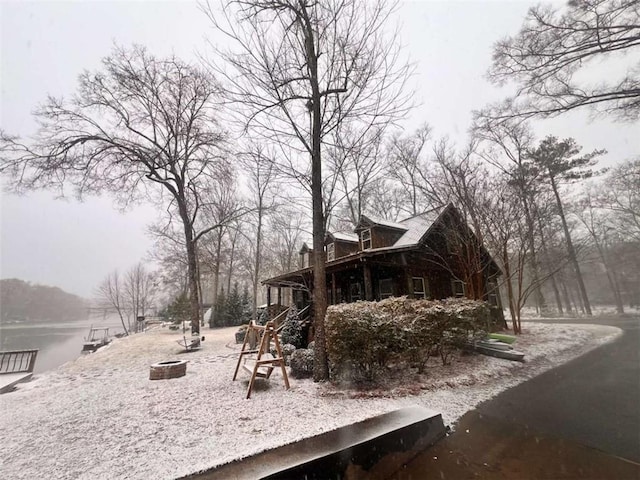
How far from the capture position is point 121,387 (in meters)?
5.93

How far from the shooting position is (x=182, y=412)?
4.38 meters

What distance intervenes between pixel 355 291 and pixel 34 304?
7773 cm

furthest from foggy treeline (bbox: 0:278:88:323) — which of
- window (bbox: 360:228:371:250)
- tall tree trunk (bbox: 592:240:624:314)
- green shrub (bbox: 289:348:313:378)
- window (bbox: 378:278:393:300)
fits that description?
tall tree trunk (bbox: 592:240:624:314)

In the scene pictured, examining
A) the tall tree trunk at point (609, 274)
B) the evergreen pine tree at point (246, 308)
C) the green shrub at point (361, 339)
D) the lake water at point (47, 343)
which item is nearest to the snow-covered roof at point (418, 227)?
the green shrub at point (361, 339)

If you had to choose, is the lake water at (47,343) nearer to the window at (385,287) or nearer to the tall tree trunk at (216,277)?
the tall tree trunk at (216,277)

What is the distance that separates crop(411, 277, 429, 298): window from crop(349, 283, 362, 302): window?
7.72ft

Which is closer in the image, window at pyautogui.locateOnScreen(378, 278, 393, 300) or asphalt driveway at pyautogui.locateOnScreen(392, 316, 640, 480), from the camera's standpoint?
asphalt driveway at pyautogui.locateOnScreen(392, 316, 640, 480)

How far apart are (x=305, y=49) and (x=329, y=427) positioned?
768 cm

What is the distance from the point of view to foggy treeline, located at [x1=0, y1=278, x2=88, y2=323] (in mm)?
49469

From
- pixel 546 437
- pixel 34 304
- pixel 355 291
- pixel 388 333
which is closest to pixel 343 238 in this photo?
pixel 355 291

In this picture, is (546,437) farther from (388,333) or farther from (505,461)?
(388,333)

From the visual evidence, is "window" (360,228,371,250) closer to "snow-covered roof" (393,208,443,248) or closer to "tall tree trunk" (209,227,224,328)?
"snow-covered roof" (393,208,443,248)

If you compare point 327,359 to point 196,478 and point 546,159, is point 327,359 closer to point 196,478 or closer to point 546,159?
point 196,478

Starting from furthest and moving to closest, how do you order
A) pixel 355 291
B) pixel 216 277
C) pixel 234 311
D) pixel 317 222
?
pixel 216 277
pixel 234 311
pixel 355 291
pixel 317 222
